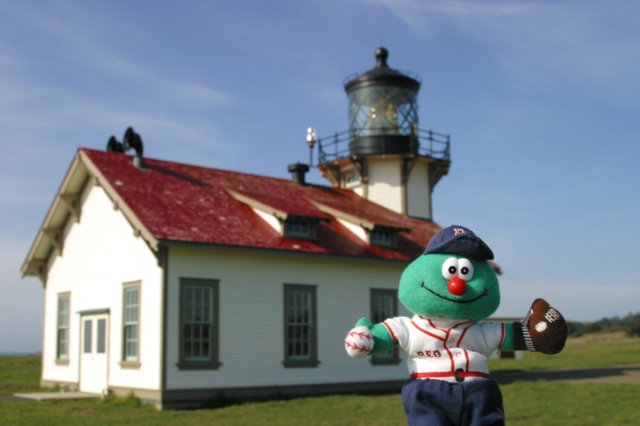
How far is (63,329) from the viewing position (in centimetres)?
2039

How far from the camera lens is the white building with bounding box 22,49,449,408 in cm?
1603

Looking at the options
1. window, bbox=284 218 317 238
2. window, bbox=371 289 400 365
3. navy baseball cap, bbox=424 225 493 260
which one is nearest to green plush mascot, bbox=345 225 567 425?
navy baseball cap, bbox=424 225 493 260

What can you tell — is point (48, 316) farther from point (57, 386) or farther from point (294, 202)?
point (294, 202)

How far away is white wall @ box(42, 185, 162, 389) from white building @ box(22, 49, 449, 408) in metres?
0.05

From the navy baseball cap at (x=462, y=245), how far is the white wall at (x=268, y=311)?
35.2 feet

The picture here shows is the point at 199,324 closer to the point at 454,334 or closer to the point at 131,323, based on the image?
the point at 131,323

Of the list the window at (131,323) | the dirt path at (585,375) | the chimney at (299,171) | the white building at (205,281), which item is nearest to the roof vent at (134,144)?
the white building at (205,281)

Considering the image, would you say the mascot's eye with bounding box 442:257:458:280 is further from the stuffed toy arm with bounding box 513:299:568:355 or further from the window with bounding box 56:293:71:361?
the window with bounding box 56:293:71:361

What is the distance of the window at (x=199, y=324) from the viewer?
1594cm

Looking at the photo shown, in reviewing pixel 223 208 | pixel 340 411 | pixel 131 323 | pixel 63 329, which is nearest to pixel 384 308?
Answer: pixel 223 208

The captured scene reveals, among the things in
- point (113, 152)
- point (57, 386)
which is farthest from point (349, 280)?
point (57, 386)

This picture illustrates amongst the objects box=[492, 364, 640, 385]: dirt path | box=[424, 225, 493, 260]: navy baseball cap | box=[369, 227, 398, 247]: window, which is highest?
box=[369, 227, 398, 247]: window

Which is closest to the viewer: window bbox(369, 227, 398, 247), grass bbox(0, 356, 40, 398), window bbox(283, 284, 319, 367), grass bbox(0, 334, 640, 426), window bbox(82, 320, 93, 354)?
grass bbox(0, 334, 640, 426)

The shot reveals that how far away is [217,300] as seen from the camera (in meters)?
16.5
